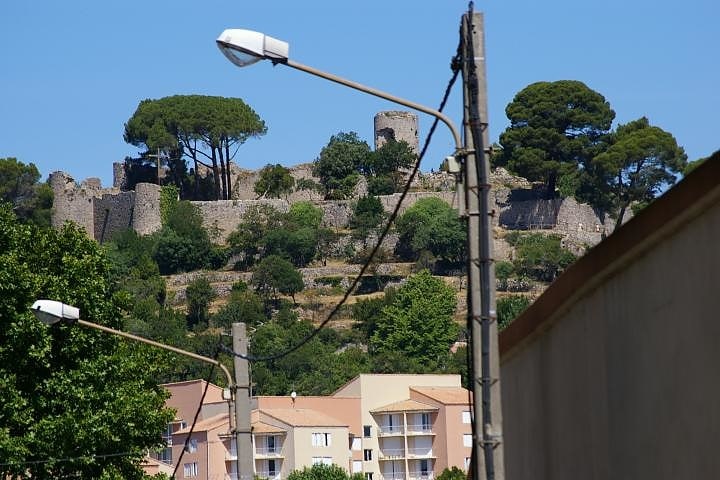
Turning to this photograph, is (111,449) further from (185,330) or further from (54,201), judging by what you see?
(54,201)

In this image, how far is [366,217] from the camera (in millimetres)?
99812

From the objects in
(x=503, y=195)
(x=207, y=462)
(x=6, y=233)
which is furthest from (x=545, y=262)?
(x=6, y=233)

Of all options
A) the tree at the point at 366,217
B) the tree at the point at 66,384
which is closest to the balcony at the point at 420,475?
the tree at the point at 366,217

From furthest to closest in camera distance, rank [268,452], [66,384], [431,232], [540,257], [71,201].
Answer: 1. [71,201]
2. [431,232]
3. [540,257]
4. [268,452]
5. [66,384]

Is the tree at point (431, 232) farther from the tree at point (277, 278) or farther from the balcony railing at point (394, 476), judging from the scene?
the balcony railing at point (394, 476)

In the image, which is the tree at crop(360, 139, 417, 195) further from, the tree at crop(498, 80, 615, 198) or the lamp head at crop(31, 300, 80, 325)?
the lamp head at crop(31, 300, 80, 325)

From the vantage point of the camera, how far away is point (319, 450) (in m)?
76.6

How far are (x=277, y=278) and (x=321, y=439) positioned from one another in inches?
825

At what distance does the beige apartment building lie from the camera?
75.1 m

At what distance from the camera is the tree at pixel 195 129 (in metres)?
110

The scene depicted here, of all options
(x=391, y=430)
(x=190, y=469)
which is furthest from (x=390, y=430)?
(x=190, y=469)

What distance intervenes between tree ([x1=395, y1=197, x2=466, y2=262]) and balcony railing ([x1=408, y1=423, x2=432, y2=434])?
56.9 feet

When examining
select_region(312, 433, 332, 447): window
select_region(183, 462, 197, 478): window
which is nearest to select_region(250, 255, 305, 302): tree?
select_region(312, 433, 332, 447): window

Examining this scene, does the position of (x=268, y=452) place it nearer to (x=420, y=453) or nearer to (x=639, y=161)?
(x=420, y=453)
